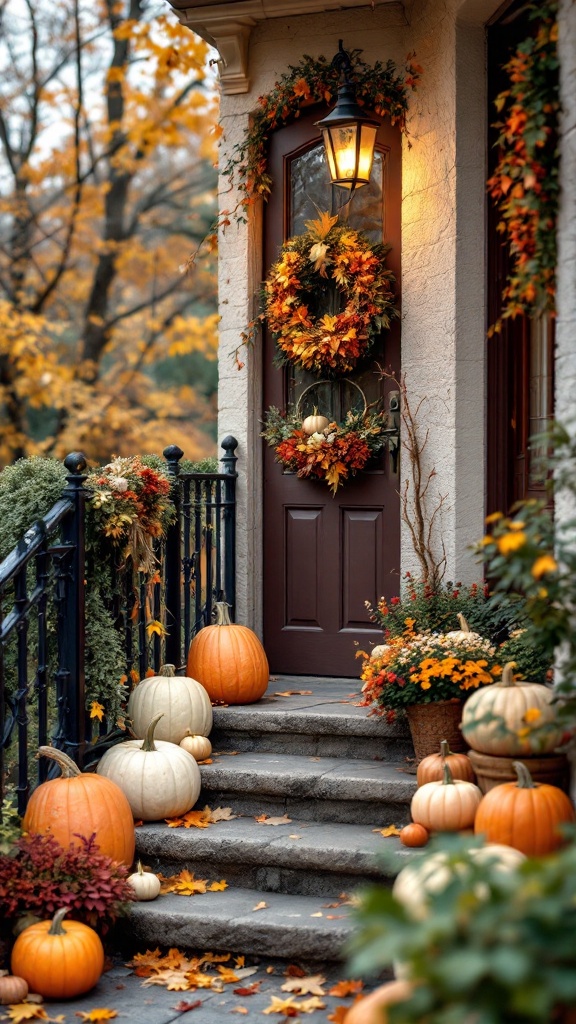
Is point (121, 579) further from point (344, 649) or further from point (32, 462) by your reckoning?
point (344, 649)

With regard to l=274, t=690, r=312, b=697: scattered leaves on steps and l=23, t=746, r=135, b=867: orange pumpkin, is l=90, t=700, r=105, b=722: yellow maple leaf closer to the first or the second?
l=23, t=746, r=135, b=867: orange pumpkin

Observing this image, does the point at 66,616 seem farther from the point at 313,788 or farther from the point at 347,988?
the point at 347,988

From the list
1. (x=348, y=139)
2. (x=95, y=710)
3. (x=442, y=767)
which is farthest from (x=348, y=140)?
(x=442, y=767)

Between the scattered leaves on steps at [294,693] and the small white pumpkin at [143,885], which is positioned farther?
the scattered leaves on steps at [294,693]

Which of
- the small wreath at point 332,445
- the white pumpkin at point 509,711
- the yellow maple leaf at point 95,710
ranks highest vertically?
the small wreath at point 332,445

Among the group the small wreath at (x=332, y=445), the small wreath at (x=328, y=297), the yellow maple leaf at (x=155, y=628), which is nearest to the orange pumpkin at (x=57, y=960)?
the yellow maple leaf at (x=155, y=628)

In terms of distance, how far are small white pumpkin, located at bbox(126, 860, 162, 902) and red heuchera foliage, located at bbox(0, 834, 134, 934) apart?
0.31ft

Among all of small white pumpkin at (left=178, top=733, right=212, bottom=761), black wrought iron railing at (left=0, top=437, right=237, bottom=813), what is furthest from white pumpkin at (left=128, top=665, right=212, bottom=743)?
black wrought iron railing at (left=0, top=437, right=237, bottom=813)

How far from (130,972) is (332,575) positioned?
2591 millimetres

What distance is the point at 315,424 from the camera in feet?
19.4

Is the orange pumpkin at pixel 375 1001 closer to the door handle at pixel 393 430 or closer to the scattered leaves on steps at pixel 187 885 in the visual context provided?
the scattered leaves on steps at pixel 187 885

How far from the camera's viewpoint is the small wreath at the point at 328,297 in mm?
5707

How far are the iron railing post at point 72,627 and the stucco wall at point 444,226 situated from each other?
1840mm

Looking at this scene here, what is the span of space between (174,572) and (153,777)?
4.11 feet
